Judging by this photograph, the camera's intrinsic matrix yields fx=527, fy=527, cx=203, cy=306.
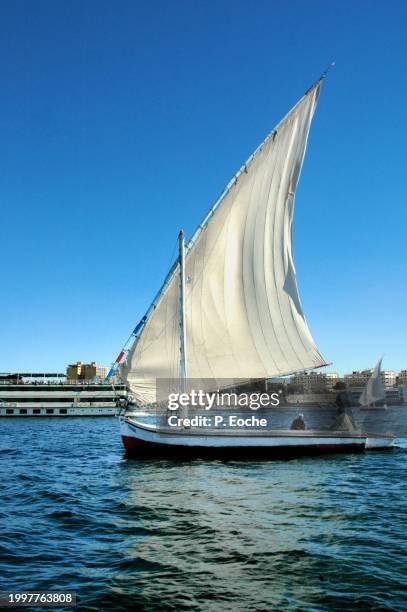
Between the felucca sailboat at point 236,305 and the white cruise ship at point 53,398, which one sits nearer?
the felucca sailboat at point 236,305

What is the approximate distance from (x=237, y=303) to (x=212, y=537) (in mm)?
18809

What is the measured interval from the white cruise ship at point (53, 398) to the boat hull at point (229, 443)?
68866 millimetres

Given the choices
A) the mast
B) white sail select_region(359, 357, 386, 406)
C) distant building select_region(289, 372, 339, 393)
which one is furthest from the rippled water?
distant building select_region(289, 372, 339, 393)

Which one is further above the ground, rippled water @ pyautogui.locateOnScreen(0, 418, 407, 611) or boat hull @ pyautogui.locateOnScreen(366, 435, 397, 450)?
rippled water @ pyautogui.locateOnScreen(0, 418, 407, 611)

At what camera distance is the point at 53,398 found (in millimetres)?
99062

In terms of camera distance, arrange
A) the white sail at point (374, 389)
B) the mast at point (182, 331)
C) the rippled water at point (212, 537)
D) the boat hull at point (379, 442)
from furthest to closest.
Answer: the white sail at point (374, 389) < the boat hull at point (379, 442) < the mast at point (182, 331) < the rippled water at point (212, 537)

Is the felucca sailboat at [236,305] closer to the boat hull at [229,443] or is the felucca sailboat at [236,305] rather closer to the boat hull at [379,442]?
the boat hull at [229,443]

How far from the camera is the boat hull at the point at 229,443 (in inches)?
1149

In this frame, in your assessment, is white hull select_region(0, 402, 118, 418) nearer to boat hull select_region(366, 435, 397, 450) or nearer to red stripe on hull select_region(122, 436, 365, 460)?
red stripe on hull select_region(122, 436, 365, 460)

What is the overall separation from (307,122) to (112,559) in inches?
1107

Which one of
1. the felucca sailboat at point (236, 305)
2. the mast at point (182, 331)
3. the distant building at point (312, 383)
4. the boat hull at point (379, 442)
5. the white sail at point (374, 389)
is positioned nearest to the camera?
the mast at point (182, 331)

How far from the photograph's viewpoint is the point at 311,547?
13000 mm

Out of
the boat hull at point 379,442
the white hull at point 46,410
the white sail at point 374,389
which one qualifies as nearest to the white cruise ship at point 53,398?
the white hull at point 46,410

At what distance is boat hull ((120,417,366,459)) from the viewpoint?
95.8 ft
